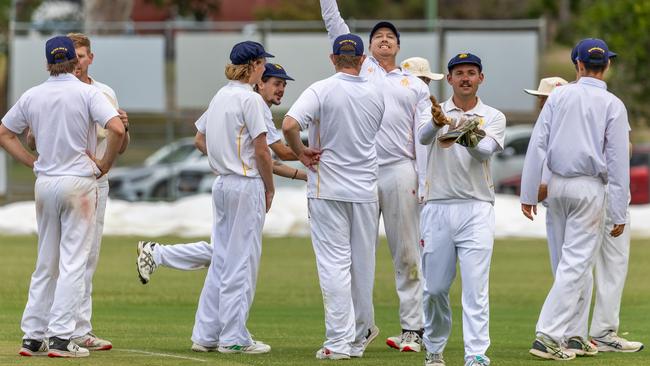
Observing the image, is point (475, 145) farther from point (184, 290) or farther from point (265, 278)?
point (265, 278)

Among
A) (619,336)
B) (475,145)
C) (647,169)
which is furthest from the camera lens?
(647,169)

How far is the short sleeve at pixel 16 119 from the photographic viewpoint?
10.8 m

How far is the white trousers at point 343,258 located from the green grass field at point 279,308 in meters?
0.26

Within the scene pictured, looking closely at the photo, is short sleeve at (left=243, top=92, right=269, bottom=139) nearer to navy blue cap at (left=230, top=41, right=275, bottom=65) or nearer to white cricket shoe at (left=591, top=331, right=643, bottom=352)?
navy blue cap at (left=230, top=41, right=275, bottom=65)

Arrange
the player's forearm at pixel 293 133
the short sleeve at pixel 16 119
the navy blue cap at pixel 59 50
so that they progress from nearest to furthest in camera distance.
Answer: the navy blue cap at pixel 59 50, the short sleeve at pixel 16 119, the player's forearm at pixel 293 133

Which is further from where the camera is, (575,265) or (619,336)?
(619,336)

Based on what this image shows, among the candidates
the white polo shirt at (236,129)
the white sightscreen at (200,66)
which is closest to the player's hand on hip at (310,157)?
the white polo shirt at (236,129)

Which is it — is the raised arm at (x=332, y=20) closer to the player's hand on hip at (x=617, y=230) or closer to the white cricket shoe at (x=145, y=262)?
the white cricket shoe at (x=145, y=262)

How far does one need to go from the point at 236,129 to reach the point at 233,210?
2.10ft

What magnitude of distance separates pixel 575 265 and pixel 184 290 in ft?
23.2

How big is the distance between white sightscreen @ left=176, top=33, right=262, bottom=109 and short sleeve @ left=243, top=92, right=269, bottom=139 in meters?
20.3

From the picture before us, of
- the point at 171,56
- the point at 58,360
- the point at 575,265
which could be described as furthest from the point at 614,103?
the point at 171,56

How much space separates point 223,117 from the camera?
11.3 meters

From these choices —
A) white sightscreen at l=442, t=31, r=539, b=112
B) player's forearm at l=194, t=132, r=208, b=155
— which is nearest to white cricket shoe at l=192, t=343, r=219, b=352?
player's forearm at l=194, t=132, r=208, b=155
